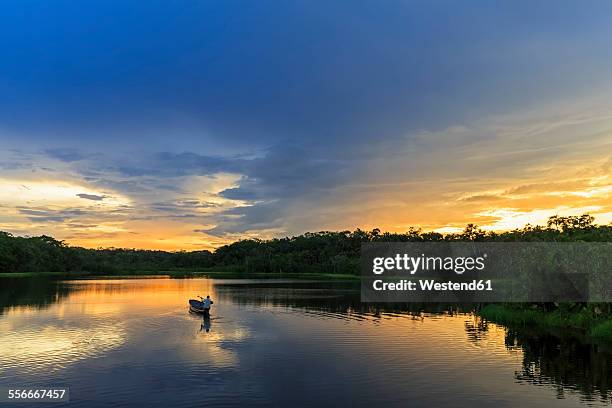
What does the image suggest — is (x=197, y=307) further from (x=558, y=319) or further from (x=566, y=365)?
(x=566, y=365)

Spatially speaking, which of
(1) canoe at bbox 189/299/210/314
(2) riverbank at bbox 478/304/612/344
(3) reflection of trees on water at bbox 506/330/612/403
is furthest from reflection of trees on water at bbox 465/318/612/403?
(1) canoe at bbox 189/299/210/314

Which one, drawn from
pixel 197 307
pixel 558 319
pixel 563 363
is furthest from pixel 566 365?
pixel 197 307

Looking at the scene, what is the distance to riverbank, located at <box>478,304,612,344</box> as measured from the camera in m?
48.8

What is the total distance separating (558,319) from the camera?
2240 inches

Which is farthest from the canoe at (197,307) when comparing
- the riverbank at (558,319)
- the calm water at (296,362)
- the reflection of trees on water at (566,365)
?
the riverbank at (558,319)

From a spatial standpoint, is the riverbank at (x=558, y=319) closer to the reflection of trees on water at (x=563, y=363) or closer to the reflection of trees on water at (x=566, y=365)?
the reflection of trees on water at (x=563, y=363)

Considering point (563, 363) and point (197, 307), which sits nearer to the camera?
point (563, 363)

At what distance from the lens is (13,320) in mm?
59688

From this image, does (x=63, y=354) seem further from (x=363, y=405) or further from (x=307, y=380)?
(x=363, y=405)

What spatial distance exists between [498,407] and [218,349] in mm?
24320

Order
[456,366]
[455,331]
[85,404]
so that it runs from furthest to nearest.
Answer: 1. [455,331]
2. [456,366]
3. [85,404]

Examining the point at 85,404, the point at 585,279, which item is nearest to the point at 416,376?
the point at 85,404

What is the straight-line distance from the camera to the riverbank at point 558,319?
48.8 meters

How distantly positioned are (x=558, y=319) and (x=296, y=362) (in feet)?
113
